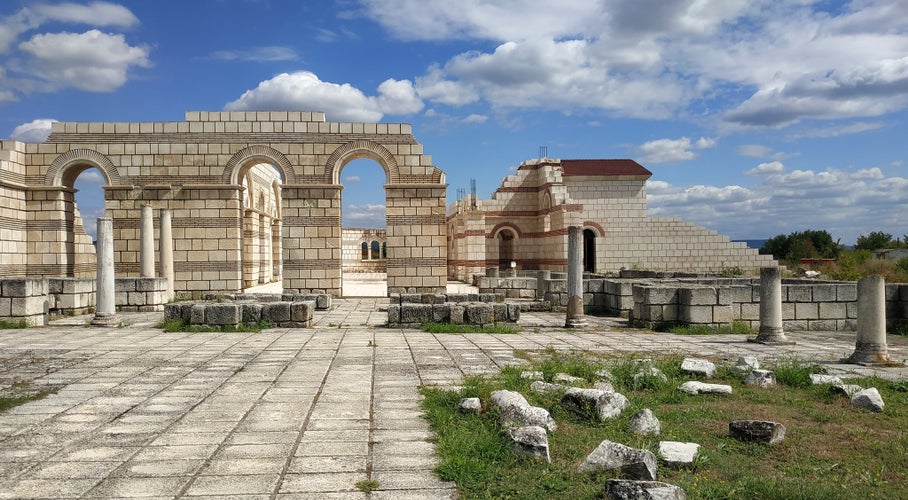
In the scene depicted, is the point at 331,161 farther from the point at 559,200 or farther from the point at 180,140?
the point at 559,200

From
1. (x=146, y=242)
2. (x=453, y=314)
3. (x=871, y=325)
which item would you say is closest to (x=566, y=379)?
(x=871, y=325)

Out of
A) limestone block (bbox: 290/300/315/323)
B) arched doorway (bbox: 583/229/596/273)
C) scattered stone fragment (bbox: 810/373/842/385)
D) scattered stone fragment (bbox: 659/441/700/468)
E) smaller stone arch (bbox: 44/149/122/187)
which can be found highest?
smaller stone arch (bbox: 44/149/122/187)

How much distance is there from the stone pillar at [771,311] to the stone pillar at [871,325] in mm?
1712

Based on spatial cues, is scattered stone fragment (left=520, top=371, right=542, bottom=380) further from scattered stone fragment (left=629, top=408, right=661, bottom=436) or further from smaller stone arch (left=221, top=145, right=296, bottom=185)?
smaller stone arch (left=221, top=145, right=296, bottom=185)

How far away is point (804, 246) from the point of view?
38.1m

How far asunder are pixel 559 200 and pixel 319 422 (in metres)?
23.0

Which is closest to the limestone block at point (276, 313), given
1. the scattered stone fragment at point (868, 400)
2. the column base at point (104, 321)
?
the column base at point (104, 321)

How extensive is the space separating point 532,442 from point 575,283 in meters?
8.86

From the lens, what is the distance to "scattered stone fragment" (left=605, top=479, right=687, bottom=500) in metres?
3.08

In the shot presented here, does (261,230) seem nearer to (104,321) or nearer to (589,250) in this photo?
(104,321)

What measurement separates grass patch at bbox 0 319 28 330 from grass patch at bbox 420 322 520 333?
751 cm

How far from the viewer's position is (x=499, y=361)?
7.68 meters

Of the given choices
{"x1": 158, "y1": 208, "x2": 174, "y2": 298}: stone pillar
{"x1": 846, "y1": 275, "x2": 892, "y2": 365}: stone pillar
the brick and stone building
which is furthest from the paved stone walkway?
the brick and stone building

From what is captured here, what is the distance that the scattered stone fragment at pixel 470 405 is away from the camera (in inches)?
192
